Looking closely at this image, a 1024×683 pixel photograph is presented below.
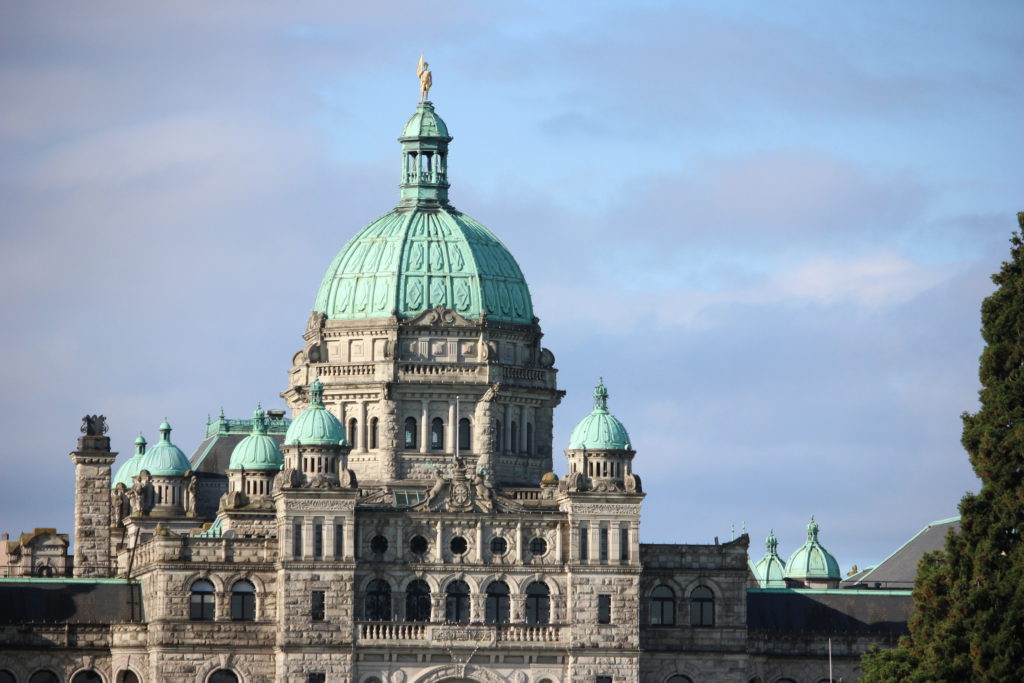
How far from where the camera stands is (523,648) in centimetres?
17125

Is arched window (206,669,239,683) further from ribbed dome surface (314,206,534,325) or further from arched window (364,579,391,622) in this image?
ribbed dome surface (314,206,534,325)

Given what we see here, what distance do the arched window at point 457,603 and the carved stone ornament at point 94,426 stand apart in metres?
33.2

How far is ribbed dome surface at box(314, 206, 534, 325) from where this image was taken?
602 ft

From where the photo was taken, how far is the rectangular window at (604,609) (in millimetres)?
171750

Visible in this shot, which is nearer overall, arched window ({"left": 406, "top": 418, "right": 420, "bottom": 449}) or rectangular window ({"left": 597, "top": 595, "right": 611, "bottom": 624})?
rectangular window ({"left": 597, "top": 595, "right": 611, "bottom": 624})

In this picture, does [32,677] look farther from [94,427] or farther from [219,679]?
[94,427]

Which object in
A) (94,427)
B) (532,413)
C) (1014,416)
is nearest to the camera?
(1014,416)

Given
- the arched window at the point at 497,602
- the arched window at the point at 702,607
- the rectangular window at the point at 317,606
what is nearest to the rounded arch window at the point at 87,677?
the rectangular window at the point at 317,606

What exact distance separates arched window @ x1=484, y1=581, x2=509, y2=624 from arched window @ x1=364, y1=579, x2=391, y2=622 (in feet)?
15.7

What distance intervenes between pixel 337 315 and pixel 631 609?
24.4m

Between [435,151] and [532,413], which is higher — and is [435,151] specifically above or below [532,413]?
above

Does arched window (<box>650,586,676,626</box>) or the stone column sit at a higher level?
the stone column

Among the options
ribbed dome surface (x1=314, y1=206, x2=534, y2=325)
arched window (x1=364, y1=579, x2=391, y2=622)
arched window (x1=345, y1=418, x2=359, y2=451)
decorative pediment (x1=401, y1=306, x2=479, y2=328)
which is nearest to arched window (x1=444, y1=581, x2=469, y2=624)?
arched window (x1=364, y1=579, x2=391, y2=622)

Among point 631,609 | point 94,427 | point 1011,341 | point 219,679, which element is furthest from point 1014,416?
point 94,427
